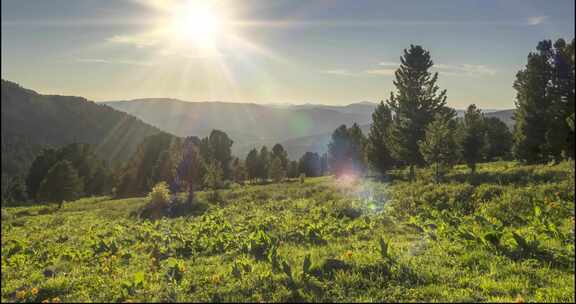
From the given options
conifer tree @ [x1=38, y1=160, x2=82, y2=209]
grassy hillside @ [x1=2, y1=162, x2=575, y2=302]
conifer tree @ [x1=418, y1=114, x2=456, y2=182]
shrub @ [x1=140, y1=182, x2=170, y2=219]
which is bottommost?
shrub @ [x1=140, y1=182, x2=170, y2=219]

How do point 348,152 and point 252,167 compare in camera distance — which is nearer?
point 348,152

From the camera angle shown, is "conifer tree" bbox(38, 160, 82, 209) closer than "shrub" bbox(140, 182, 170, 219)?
Yes

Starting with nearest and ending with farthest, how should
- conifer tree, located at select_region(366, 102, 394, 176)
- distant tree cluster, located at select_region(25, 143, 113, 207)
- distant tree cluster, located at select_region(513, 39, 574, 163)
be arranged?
distant tree cluster, located at select_region(25, 143, 113, 207) < distant tree cluster, located at select_region(513, 39, 574, 163) < conifer tree, located at select_region(366, 102, 394, 176)

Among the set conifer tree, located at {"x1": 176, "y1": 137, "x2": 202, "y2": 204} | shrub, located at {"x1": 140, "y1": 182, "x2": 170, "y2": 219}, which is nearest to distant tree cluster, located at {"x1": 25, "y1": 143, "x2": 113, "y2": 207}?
shrub, located at {"x1": 140, "y1": 182, "x2": 170, "y2": 219}

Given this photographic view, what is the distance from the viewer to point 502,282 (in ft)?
27.1

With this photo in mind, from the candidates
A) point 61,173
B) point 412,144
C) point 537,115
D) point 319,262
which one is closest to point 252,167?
point 412,144

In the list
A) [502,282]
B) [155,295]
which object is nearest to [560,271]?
[502,282]

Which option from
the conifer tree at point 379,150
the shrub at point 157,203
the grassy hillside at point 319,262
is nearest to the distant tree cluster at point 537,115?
the grassy hillside at point 319,262

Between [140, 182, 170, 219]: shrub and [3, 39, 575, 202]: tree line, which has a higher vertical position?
[3, 39, 575, 202]: tree line

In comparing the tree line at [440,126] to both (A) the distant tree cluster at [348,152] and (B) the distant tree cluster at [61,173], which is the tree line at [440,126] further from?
(B) the distant tree cluster at [61,173]

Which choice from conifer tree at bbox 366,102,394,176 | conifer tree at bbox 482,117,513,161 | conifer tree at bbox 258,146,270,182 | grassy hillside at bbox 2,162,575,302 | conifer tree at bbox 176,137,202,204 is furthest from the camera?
conifer tree at bbox 258,146,270,182

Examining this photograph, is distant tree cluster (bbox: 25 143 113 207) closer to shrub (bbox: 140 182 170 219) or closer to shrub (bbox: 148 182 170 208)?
shrub (bbox: 140 182 170 219)

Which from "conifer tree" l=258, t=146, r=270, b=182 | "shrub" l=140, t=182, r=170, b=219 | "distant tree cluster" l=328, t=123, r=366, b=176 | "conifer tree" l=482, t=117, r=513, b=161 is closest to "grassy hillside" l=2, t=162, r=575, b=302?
"shrub" l=140, t=182, r=170, b=219

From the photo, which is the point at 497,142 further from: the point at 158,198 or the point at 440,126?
the point at 158,198
